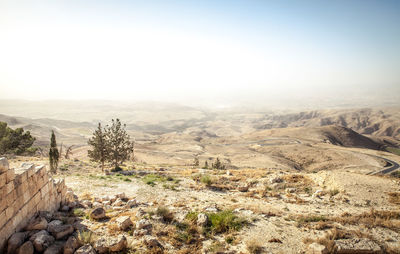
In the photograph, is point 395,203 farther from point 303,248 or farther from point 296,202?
point 303,248

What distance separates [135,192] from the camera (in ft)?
54.2

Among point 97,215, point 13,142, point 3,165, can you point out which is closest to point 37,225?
point 97,215

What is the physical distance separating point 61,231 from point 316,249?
9262 mm

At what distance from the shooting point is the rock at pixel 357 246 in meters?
7.30

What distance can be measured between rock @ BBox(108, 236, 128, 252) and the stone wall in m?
3.40

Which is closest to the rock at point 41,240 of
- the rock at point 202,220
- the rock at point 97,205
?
the rock at point 97,205

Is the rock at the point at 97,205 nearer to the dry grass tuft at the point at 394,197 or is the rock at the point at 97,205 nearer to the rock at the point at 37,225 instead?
the rock at the point at 37,225

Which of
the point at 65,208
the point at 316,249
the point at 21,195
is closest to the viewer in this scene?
the point at 316,249

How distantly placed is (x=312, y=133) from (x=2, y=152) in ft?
332

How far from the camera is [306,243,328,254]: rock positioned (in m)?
7.14

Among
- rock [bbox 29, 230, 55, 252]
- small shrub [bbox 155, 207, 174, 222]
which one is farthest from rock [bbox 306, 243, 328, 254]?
rock [bbox 29, 230, 55, 252]

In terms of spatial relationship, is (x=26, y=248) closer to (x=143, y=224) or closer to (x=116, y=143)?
(x=143, y=224)

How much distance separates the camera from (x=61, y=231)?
25.4 ft

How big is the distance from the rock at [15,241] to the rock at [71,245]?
57.6 inches
